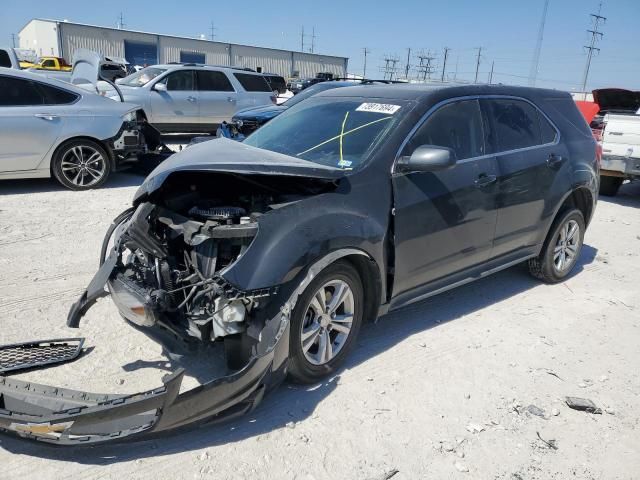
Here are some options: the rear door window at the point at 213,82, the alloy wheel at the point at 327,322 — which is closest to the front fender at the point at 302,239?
the alloy wheel at the point at 327,322

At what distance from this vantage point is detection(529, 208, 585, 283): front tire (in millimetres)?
5035

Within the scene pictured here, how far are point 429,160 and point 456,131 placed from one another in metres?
0.76

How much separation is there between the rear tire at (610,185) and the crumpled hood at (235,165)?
872cm

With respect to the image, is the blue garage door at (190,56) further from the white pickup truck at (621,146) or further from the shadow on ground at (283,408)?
the shadow on ground at (283,408)

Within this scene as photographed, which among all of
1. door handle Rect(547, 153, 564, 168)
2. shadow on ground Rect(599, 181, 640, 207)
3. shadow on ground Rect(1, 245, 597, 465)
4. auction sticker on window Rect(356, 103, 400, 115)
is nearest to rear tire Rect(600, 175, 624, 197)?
shadow on ground Rect(599, 181, 640, 207)

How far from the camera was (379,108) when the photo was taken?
3.84 metres

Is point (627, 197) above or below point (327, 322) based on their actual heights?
below

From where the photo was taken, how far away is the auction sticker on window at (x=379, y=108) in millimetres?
3748

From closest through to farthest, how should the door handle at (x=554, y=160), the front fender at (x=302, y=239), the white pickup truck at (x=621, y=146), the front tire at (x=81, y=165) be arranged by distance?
the front fender at (x=302, y=239) → the door handle at (x=554, y=160) → the front tire at (x=81, y=165) → the white pickup truck at (x=621, y=146)

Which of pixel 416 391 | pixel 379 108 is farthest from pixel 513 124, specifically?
pixel 416 391

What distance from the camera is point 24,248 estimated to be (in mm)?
5332

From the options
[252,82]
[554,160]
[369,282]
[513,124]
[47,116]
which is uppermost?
[252,82]

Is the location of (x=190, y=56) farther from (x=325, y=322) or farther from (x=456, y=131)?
(x=325, y=322)

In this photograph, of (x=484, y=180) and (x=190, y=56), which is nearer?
(x=484, y=180)
